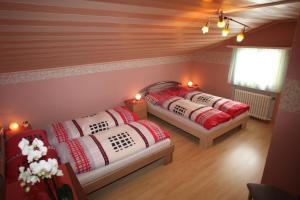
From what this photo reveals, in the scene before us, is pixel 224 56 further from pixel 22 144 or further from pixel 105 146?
pixel 22 144

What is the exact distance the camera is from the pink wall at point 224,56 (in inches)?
161

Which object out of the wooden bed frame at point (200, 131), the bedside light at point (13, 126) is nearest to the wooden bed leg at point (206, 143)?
the wooden bed frame at point (200, 131)

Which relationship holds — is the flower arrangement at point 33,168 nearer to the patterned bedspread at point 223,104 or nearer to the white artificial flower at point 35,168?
the white artificial flower at point 35,168

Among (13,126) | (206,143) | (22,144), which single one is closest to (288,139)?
(206,143)

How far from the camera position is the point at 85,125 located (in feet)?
10.4

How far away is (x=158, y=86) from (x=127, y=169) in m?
3.05

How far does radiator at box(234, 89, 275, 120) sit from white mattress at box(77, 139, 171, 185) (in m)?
2.90

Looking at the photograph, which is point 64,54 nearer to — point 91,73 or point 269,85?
point 91,73

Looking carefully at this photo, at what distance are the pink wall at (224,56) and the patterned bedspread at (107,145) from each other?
3.15 m

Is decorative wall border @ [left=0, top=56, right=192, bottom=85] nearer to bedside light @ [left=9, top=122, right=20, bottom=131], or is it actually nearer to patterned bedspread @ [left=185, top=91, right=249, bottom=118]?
bedside light @ [left=9, top=122, right=20, bottom=131]

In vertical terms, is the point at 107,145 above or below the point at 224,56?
below

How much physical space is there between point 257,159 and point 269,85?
1.98 meters

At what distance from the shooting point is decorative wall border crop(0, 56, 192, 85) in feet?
10.4

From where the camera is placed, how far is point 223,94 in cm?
548
